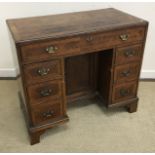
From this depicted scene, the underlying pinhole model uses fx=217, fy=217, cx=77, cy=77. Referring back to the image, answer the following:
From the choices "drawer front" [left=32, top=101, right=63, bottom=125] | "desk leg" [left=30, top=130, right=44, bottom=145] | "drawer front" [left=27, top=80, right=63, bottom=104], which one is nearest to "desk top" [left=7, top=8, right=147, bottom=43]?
"drawer front" [left=27, top=80, right=63, bottom=104]

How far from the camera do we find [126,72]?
1.54 metres

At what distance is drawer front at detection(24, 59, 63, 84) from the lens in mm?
1235

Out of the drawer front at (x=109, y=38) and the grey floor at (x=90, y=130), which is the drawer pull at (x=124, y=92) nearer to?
the grey floor at (x=90, y=130)

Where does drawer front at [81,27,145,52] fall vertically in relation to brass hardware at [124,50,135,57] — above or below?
above

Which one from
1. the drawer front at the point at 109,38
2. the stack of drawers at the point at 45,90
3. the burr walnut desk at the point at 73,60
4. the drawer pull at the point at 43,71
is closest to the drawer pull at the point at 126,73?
the burr walnut desk at the point at 73,60

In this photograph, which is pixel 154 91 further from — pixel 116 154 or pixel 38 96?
pixel 38 96

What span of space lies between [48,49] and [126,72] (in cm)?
62

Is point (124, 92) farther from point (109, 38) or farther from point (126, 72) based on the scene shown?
point (109, 38)

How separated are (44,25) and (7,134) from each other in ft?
2.70

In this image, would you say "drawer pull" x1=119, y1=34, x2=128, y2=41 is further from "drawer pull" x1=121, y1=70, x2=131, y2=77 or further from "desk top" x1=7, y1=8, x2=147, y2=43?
"drawer pull" x1=121, y1=70, x2=131, y2=77

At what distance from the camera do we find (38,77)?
128cm

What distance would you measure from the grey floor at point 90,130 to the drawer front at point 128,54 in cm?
50

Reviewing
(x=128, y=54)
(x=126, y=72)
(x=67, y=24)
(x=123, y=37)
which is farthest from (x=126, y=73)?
(x=67, y=24)

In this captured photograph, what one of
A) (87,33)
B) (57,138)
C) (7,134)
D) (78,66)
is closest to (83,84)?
(78,66)
